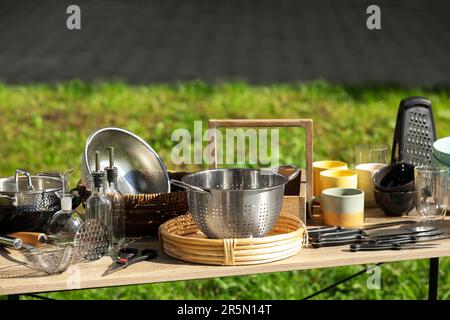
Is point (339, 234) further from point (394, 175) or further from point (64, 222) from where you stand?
point (64, 222)

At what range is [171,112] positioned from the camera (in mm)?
5449

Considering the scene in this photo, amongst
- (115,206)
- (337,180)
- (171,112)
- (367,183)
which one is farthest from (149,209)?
(171,112)

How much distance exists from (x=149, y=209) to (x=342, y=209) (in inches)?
22.0

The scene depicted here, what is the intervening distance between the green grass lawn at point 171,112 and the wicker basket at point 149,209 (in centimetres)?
244

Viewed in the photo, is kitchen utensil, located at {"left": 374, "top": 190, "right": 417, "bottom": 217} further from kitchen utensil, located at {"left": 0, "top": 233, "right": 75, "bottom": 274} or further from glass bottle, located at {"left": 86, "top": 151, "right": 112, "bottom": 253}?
kitchen utensil, located at {"left": 0, "top": 233, "right": 75, "bottom": 274}

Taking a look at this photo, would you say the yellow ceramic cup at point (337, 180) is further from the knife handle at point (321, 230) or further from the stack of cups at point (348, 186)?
the knife handle at point (321, 230)

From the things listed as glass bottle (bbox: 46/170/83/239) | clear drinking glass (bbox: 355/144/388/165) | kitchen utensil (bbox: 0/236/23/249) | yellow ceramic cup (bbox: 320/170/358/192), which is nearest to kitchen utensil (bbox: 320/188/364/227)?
yellow ceramic cup (bbox: 320/170/358/192)

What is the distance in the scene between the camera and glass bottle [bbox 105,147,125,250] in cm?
231

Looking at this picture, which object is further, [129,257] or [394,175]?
[394,175]

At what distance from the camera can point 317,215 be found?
100 inches

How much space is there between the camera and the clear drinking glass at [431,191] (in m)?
2.46

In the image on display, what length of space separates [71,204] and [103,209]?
0.32 feet
